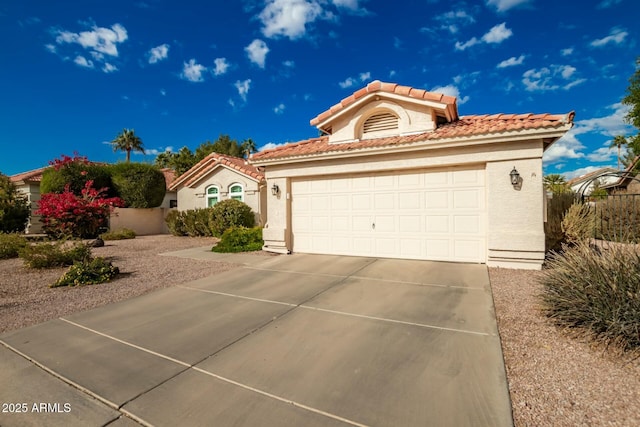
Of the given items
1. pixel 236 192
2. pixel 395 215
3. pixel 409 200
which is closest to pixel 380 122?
pixel 409 200

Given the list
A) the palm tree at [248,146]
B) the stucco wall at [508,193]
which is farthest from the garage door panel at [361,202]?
the palm tree at [248,146]

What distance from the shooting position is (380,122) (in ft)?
30.3

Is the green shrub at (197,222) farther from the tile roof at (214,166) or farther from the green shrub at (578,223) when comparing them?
the green shrub at (578,223)

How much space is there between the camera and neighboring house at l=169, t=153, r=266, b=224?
52.7 feet

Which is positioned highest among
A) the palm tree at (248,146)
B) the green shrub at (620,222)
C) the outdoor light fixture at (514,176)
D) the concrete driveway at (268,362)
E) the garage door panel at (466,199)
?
the palm tree at (248,146)

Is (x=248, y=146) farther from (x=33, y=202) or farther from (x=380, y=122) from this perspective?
(x=380, y=122)

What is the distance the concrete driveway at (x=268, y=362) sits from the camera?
2.41 m

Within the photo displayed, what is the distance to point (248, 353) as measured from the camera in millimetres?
3354

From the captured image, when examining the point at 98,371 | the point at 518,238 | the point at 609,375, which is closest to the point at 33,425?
the point at 98,371

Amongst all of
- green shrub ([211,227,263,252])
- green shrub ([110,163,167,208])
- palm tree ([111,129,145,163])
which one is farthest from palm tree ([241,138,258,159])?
green shrub ([211,227,263,252])

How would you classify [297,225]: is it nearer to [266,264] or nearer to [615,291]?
[266,264]

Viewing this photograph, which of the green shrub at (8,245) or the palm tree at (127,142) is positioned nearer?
the green shrub at (8,245)

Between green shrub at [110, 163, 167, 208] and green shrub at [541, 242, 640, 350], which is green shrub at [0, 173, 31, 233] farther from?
green shrub at [541, 242, 640, 350]

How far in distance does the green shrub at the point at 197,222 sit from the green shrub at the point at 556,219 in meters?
14.7
